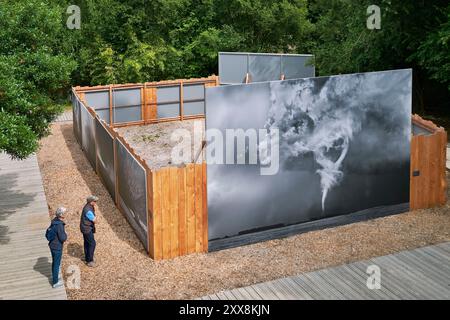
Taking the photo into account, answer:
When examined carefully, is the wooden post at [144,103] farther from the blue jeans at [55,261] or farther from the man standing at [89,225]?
the blue jeans at [55,261]

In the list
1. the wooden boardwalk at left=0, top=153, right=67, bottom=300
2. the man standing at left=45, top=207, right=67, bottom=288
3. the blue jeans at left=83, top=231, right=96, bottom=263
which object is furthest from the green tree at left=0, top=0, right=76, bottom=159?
the wooden boardwalk at left=0, top=153, right=67, bottom=300

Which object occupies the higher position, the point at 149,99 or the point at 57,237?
the point at 149,99

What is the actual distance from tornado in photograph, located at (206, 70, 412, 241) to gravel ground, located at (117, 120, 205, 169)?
6502mm

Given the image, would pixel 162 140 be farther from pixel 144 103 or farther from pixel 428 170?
pixel 428 170

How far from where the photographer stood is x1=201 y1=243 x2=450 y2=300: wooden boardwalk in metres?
11.0

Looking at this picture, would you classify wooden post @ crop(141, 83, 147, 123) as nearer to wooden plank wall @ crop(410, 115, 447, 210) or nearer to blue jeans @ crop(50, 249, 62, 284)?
wooden plank wall @ crop(410, 115, 447, 210)

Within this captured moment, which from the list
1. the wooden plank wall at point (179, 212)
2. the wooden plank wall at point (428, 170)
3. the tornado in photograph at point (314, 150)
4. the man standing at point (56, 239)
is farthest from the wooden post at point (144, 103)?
the man standing at point (56, 239)

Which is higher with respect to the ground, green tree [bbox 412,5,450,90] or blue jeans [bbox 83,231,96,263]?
green tree [bbox 412,5,450,90]

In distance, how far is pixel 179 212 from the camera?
12617 millimetres

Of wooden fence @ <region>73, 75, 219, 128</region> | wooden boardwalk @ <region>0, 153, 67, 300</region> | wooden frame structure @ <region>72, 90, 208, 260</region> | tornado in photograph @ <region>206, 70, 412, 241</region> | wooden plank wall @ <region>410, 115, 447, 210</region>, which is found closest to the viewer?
wooden boardwalk @ <region>0, 153, 67, 300</region>

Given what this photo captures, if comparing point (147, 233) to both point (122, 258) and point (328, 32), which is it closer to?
point (122, 258)

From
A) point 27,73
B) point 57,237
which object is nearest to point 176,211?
point 57,237

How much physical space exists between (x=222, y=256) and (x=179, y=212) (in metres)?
1.34

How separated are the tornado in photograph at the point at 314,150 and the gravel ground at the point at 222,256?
616mm
